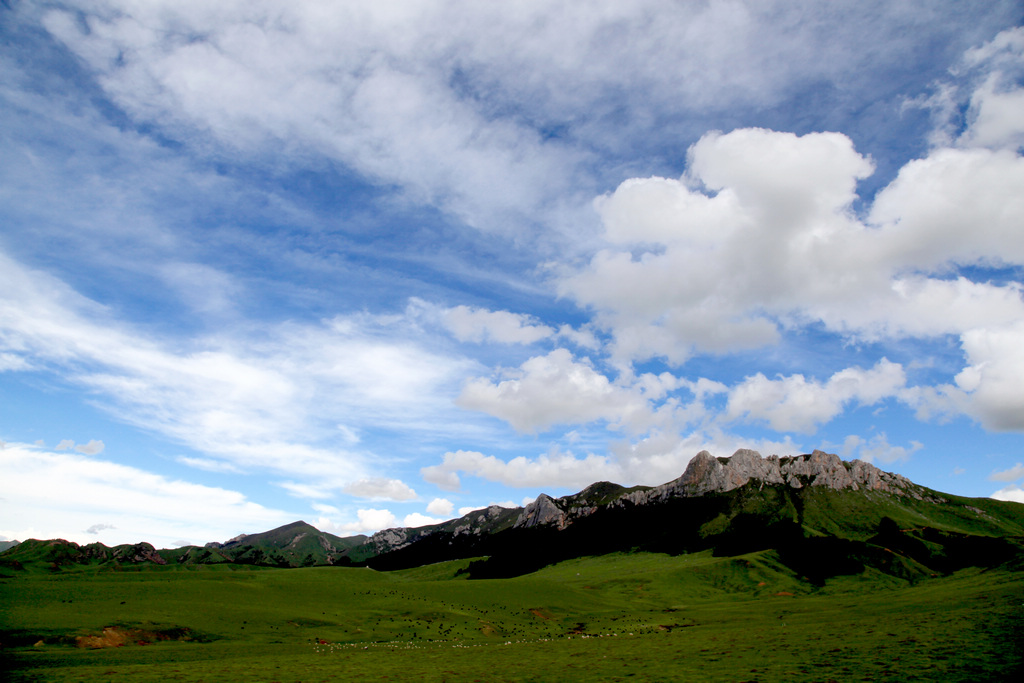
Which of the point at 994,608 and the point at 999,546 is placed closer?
the point at 994,608

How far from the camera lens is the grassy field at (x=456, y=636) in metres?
28.0

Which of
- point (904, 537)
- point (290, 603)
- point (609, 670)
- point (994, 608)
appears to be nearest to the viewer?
point (609, 670)

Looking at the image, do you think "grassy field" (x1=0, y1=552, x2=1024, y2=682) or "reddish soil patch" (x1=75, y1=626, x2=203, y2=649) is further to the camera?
"reddish soil patch" (x1=75, y1=626, x2=203, y2=649)

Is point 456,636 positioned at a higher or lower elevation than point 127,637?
lower

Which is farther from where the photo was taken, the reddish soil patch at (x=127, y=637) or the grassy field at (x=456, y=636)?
the reddish soil patch at (x=127, y=637)

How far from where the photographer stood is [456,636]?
215 ft

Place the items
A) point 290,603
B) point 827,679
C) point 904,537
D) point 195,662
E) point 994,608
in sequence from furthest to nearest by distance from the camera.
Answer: point 904,537, point 290,603, point 994,608, point 195,662, point 827,679

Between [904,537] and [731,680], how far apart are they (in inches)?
8965

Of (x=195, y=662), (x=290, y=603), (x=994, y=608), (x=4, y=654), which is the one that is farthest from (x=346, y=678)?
(x=290, y=603)

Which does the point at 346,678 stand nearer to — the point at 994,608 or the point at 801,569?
the point at 994,608

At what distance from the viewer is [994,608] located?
4791 centimetres

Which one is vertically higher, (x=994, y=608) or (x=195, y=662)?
(x=994, y=608)

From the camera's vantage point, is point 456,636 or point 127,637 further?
point 456,636

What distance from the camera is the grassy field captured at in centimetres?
2802
